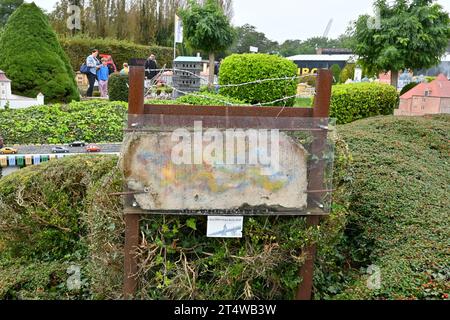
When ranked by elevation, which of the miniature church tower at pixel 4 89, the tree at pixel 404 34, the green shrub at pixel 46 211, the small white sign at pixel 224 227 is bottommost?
the green shrub at pixel 46 211

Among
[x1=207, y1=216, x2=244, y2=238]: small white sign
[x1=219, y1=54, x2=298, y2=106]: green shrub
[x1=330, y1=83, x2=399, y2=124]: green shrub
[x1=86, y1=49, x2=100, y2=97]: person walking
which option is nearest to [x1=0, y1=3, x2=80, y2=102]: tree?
[x1=86, y1=49, x2=100, y2=97]: person walking

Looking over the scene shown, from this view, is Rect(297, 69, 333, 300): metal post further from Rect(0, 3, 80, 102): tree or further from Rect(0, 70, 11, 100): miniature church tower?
Rect(0, 3, 80, 102): tree

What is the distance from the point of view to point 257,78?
947 centimetres

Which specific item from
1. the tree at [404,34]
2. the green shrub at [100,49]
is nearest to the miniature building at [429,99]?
the tree at [404,34]

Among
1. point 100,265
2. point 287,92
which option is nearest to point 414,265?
point 100,265

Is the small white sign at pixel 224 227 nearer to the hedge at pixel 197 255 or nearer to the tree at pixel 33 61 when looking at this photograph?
the hedge at pixel 197 255

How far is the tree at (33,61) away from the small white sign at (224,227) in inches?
354

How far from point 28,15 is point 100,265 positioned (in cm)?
985

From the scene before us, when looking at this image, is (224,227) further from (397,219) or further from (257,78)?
(257,78)

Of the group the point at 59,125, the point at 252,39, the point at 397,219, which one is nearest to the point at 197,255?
the point at 397,219

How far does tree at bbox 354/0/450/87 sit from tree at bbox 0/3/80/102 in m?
6.81

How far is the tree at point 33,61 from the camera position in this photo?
1019cm

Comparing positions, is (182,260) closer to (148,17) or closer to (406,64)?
(406,64)

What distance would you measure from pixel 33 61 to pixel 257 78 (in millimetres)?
5103
